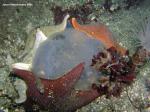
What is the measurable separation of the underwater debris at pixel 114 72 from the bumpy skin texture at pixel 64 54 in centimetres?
12

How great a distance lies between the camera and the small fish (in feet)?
13.4

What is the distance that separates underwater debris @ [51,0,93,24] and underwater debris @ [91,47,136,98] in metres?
1.22

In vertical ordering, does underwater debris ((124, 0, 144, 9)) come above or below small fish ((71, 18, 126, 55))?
above

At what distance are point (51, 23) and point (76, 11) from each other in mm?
542

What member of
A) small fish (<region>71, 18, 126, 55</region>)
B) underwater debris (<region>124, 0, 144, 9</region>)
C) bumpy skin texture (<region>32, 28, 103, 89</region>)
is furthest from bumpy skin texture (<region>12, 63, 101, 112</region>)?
underwater debris (<region>124, 0, 144, 9</region>)

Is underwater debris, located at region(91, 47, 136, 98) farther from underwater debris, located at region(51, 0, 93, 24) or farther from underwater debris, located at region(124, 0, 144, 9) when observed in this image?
underwater debris, located at region(124, 0, 144, 9)

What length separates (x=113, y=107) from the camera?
3961mm

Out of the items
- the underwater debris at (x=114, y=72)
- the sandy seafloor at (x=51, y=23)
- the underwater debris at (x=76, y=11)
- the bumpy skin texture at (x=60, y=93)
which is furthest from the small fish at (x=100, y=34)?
the underwater debris at (x=76, y=11)

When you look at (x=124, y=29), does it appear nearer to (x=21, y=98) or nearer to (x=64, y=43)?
(x=64, y=43)

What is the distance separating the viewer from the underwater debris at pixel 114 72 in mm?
3830

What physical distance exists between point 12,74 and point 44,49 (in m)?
0.66

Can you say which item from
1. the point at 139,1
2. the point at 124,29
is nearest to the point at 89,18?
the point at 124,29

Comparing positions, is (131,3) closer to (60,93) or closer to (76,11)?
(76,11)

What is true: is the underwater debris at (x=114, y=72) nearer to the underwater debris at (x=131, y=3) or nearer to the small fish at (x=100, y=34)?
the small fish at (x=100, y=34)
